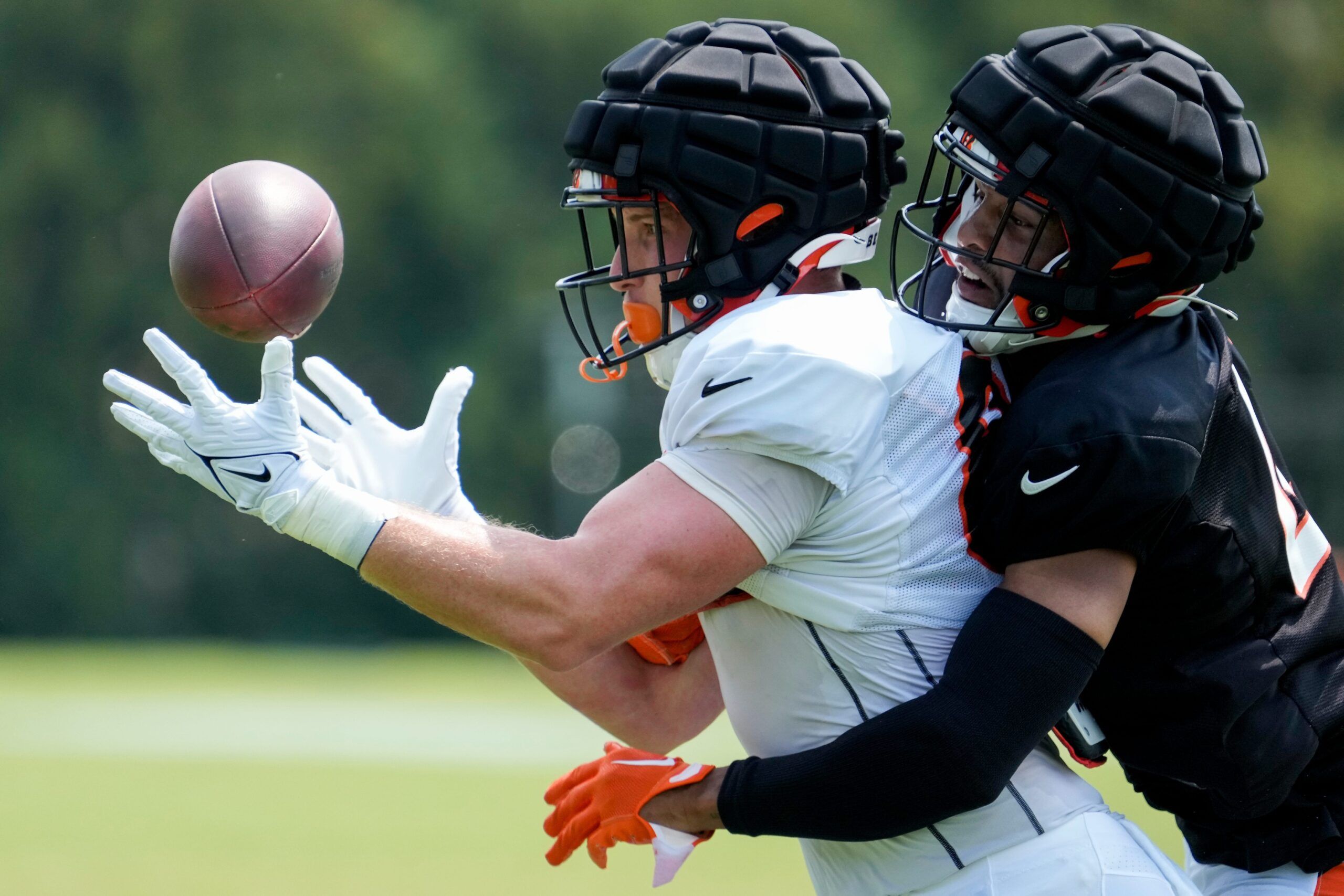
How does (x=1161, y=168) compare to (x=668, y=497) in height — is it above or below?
above

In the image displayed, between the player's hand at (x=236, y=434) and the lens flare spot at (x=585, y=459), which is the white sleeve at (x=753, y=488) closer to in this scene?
the player's hand at (x=236, y=434)

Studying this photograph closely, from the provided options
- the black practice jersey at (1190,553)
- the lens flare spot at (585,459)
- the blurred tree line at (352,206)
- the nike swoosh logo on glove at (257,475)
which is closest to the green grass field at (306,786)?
the lens flare spot at (585,459)

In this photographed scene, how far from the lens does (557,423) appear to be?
1408 cm

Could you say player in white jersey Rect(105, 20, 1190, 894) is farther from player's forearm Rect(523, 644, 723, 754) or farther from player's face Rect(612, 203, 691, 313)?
player's forearm Rect(523, 644, 723, 754)

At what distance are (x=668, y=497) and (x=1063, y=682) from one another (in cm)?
59

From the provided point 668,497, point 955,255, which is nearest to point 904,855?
point 668,497

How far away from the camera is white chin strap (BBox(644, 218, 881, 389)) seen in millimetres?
2508

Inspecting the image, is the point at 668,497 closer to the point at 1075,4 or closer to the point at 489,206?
the point at 489,206

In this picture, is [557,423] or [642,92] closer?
[642,92]

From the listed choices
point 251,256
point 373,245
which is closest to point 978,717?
point 251,256

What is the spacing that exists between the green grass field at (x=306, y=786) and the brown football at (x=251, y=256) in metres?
3.32

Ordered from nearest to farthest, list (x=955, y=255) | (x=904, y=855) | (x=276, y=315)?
1. (x=904, y=855)
2. (x=955, y=255)
3. (x=276, y=315)

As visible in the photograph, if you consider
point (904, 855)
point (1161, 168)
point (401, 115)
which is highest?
point (1161, 168)

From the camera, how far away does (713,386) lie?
2104 millimetres
